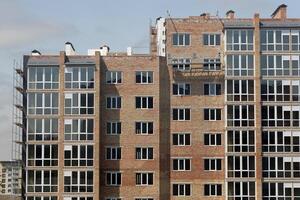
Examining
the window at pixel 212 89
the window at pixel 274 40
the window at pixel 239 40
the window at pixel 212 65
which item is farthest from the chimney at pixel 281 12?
the window at pixel 212 89

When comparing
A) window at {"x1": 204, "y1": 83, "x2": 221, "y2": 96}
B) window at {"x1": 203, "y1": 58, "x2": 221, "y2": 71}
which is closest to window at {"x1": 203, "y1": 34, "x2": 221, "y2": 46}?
window at {"x1": 203, "y1": 58, "x2": 221, "y2": 71}

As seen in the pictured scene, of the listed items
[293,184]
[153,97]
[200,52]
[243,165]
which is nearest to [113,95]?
[153,97]

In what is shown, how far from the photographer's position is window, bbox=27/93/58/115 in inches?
2606

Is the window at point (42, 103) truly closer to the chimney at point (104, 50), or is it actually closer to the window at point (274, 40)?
the chimney at point (104, 50)

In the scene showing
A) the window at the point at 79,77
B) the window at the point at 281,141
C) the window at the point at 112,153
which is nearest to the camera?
the window at the point at 281,141

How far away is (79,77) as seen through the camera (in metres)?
66.4

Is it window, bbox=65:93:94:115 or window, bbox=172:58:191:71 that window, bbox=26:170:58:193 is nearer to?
window, bbox=65:93:94:115

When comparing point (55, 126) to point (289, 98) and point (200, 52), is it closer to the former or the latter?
point (200, 52)

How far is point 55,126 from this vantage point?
65875mm

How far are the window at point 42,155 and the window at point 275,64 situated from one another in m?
22.1

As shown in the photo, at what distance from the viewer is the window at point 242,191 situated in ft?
213

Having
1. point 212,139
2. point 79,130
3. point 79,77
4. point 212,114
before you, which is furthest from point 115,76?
point 212,139

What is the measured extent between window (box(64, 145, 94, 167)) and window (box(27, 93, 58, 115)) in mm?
4181

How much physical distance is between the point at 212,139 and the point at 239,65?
7.86 m
